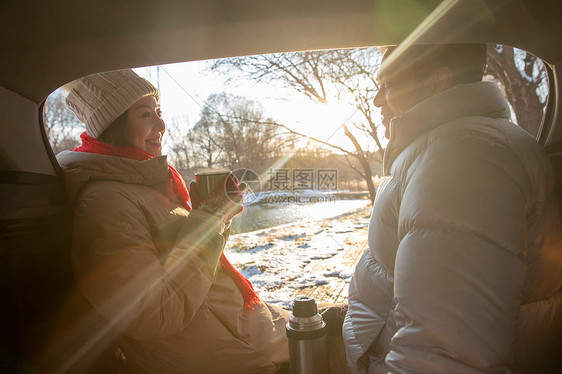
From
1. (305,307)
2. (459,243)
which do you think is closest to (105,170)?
(305,307)

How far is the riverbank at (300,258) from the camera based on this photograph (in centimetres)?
321

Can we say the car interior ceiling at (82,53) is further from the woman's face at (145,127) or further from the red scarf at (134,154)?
the woman's face at (145,127)

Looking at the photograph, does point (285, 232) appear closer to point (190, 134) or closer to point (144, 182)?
point (190, 134)

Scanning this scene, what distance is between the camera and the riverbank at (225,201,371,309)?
10.5 feet

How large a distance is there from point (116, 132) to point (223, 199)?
65 centimetres

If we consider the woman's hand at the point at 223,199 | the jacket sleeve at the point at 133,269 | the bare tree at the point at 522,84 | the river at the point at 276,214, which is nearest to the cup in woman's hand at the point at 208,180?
the woman's hand at the point at 223,199

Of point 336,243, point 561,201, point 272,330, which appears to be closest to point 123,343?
point 272,330

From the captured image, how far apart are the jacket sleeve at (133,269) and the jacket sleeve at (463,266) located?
2.49 feet

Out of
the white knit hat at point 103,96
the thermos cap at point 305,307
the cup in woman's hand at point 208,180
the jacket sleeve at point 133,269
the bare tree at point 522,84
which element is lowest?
the thermos cap at point 305,307

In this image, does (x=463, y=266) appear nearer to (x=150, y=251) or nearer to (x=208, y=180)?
(x=150, y=251)

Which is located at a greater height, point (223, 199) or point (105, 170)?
point (105, 170)

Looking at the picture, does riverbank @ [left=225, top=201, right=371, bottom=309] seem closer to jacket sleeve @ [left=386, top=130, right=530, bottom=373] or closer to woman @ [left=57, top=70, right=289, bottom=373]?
woman @ [left=57, top=70, right=289, bottom=373]

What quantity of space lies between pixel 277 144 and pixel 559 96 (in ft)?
13.7

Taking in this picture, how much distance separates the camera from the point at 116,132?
165 centimetres
